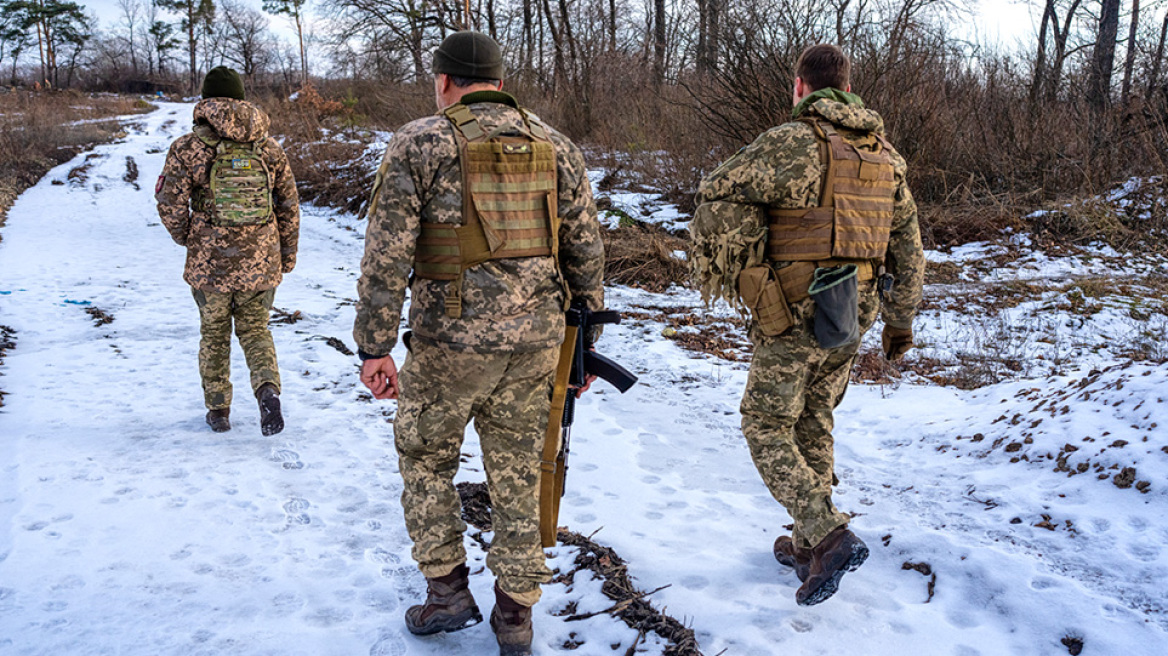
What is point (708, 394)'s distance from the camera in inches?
208

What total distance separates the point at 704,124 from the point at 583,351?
8.77 metres

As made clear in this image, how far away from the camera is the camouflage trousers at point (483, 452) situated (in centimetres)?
230

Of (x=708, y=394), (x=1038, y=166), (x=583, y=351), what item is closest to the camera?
(x=583, y=351)

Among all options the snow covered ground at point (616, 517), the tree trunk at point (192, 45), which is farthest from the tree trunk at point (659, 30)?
the tree trunk at point (192, 45)

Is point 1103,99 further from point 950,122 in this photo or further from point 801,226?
point 801,226

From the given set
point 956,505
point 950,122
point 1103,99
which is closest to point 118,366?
point 956,505

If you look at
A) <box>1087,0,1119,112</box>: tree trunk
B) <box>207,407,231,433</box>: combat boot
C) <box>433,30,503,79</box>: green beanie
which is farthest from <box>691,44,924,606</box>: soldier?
<box>1087,0,1119,112</box>: tree trunk

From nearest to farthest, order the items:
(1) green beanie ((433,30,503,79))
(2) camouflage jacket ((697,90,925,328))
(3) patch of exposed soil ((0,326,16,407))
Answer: (1) green beanie ((433,30,503,79)) → (2) camouflage jacket ((697,90,925,328)) → (3) patch of exposed soil ((0,326,16,407))

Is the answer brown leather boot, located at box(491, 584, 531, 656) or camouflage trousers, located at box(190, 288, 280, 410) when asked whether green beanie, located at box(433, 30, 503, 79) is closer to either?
brown leather boot, located at box(491, 584, 531, 656)

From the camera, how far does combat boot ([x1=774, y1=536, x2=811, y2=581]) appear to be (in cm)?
278

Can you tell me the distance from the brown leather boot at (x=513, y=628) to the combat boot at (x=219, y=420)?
2645 millimetres

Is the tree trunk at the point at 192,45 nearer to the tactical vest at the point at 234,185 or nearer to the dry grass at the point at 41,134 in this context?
the dry grass at the point at 41,134

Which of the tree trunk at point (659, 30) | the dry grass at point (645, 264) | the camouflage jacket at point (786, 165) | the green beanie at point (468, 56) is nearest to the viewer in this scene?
the green beanie at point (468, 56)

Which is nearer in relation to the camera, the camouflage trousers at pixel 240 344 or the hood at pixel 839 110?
the hood at pixel 839 110
